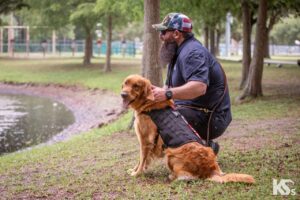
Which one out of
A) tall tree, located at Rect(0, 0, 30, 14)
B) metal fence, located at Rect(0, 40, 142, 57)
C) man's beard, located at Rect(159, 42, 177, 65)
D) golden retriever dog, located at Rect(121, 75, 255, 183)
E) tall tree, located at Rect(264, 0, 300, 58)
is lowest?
golden retriever dog, located at Rect(121, 75, 255, 183)

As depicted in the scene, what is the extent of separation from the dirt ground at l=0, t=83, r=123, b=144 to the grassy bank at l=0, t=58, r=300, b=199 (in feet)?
11.5

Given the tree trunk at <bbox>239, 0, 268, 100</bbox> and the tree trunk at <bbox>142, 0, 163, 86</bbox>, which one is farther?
the tree trunk at <bbox>239, 0, 268, 100</bbox>

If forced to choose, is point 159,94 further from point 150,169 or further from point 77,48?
point 77,48

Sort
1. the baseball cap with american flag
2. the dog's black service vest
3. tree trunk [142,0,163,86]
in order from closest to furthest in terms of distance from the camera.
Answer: the dog's black service vest, the baseball cap with american flag, tree trunk [142,0,163,86]

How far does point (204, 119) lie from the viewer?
236 inches

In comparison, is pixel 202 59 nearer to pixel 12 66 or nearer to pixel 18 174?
pixel 18 174

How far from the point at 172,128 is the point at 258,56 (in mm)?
10142

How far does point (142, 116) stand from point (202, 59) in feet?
3.10

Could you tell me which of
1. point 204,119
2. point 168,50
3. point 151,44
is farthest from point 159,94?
point 151,44

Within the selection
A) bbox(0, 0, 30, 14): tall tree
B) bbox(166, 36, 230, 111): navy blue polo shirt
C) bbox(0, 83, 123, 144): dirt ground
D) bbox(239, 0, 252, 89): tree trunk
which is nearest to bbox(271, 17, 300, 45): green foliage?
bbox(0, 0, 30, 14): tall tree

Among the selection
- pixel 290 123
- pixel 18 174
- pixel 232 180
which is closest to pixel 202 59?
pixel 232 180

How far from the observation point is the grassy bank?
545cm

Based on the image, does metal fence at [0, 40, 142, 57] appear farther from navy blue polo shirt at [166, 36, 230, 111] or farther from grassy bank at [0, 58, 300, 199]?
navy blue polo shirt at [166, 36, 230, 111]

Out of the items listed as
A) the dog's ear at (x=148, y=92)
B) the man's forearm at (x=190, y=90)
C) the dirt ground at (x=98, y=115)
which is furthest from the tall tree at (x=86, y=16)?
the man's forearm at (x=190, y=90)
